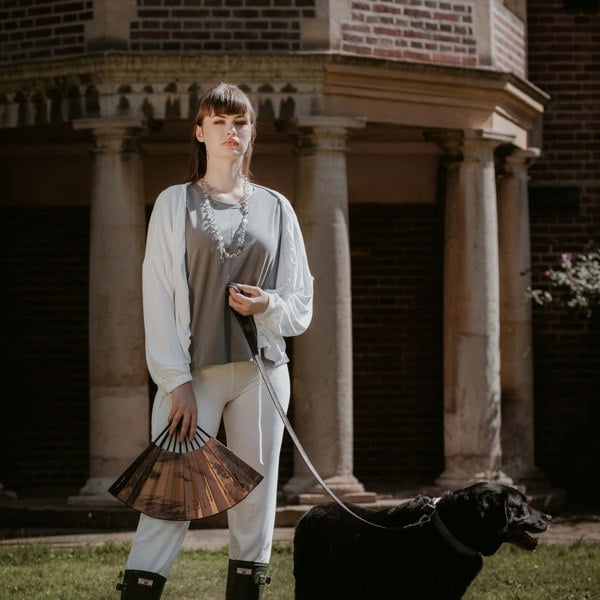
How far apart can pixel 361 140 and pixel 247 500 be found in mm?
8611

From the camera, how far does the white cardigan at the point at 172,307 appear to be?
5.10m

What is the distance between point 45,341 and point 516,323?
14.0 feet

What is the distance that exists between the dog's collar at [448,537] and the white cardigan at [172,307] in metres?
0.87

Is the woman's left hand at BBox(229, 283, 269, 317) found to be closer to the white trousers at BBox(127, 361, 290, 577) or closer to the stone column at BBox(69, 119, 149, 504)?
the white trousers at BBox(127, 361, 290, 577)

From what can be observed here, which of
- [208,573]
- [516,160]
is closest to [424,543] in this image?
[208,573]

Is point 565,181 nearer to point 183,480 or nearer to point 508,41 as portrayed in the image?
point 508,41

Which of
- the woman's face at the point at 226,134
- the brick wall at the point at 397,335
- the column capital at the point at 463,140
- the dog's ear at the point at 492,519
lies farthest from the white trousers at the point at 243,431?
the brick wall at the point at 397,335

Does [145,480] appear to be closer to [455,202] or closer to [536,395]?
[455,202]

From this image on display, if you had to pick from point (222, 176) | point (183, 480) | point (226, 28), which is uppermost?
point (226, 28)

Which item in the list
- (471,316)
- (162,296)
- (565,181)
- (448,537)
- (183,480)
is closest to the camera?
(183,480)

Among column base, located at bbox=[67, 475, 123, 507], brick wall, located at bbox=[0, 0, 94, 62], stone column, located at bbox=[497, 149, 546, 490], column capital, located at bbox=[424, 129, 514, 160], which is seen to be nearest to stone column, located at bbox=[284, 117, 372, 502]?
column capital, located at bbox=[424, 129, 514, 160]

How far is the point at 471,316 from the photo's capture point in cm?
1197

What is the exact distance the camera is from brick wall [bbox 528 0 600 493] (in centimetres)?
1370

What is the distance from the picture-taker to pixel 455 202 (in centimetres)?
1209
